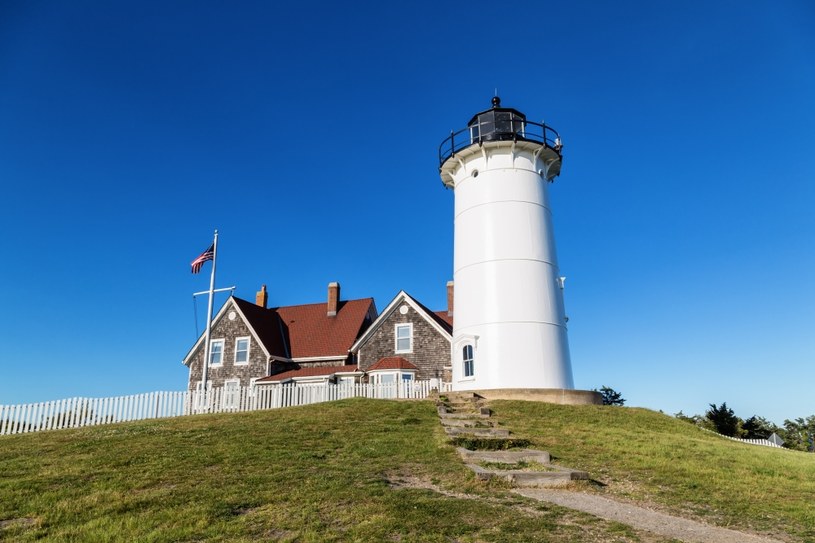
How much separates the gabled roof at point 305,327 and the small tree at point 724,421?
20.0 metres

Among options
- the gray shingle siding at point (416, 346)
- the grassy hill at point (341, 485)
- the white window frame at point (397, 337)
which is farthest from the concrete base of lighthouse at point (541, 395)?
the white window frame at point (397, 337)

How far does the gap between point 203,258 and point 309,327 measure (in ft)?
29.7

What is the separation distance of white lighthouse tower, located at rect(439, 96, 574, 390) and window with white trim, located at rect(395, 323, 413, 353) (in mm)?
5474

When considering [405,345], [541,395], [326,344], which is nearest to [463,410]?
[541,395]

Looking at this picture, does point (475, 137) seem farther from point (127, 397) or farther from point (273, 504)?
point (273, 504)

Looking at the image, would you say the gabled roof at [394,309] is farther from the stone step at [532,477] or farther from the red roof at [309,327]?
the stone step at [532,477]

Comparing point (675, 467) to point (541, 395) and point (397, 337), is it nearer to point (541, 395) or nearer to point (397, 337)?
point (541, 395)

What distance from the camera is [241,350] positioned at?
31.7 m

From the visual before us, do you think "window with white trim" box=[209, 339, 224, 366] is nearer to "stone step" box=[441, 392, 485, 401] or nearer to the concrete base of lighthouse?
"stone step" box=[441, 392, 485, 401]

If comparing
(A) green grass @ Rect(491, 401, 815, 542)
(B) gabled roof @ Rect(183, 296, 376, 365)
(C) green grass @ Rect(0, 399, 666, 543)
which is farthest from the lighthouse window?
(B) gabled roof @ Rect(183, 296, 376, 365)

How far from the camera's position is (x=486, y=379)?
874 inches

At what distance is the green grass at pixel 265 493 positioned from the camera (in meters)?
6.51

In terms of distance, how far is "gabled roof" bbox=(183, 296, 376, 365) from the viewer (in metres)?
31.6

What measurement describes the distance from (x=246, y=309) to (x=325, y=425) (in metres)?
18.6
